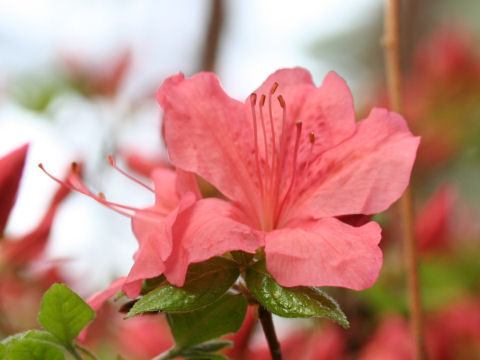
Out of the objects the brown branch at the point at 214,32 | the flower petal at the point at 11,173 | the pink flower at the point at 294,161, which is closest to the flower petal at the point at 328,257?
the pink flower at the point at 294,161

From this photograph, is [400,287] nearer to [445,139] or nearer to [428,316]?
[428,316]

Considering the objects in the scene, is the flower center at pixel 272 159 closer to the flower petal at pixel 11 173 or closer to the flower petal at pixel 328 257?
the flower petal at pixel 328 257

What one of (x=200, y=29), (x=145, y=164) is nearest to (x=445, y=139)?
(x=200, y=29)

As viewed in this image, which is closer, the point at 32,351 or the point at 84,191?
the point at 32,351

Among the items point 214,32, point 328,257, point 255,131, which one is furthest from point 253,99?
point 214,32

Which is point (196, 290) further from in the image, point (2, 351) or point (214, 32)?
point (214, 32)

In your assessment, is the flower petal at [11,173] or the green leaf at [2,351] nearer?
the green leaf at [2,351]
